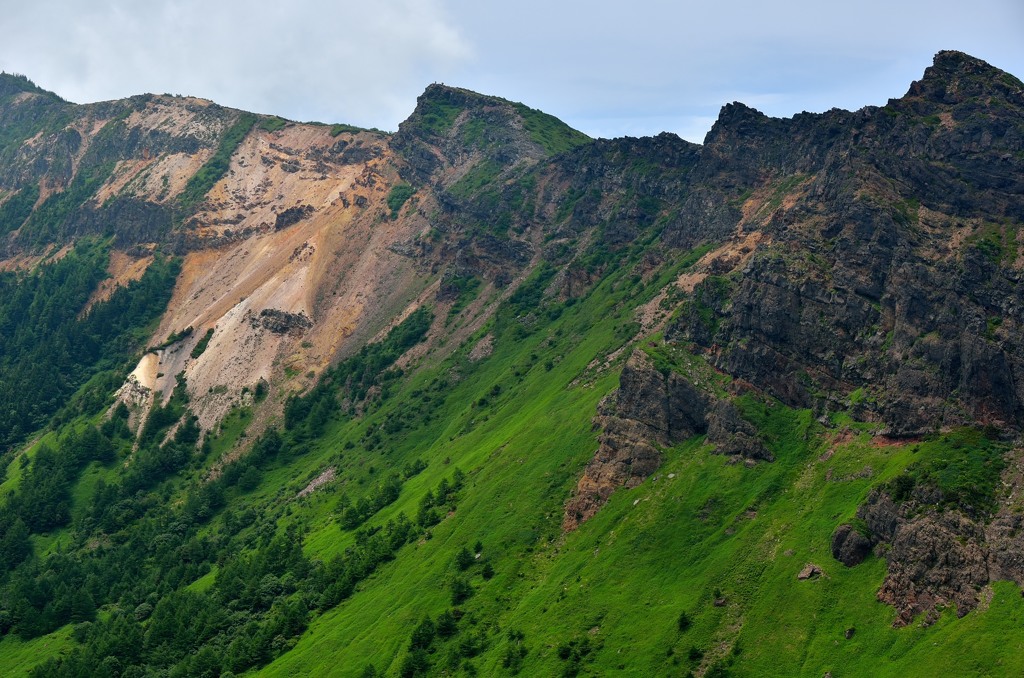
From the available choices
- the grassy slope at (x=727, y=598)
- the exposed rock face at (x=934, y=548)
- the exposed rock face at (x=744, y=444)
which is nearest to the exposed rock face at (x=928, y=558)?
the exposed rock face at (x=934, y=548)

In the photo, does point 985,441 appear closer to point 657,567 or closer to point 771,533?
point 771,533

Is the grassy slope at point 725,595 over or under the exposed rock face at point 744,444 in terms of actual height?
under

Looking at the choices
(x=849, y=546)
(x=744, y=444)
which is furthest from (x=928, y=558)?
(x=744, y=444)

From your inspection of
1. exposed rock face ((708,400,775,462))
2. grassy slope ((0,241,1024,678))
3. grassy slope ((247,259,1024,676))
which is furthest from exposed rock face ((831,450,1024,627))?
exposed rock face ((708,400,775,462))

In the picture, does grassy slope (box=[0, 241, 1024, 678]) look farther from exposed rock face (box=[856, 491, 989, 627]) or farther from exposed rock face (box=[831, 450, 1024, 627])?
exposed rock face (box=[856, 491, 989, 627])

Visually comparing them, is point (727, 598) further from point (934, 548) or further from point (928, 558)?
point (934, 548)

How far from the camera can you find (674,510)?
192 m

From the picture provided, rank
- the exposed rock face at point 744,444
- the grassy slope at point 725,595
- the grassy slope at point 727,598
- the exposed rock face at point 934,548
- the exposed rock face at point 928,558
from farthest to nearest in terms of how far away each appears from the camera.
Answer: the exposed rock face at point 744,444, the grassy slope at point 725,595, the exposed rock face at point 928,558, the exposed rock face at point 934,548, the grassy slope at point 727,598

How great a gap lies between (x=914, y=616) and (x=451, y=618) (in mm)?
87487

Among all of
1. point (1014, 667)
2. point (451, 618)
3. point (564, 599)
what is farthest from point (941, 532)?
point (451, 618)

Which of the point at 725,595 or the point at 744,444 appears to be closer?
the point at 725,595

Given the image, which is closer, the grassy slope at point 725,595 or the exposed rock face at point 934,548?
the exposed rock face at point 934,548

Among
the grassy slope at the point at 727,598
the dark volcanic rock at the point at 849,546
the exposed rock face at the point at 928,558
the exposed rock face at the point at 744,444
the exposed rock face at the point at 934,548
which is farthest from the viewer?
the exposed rock face at the point at 744,444

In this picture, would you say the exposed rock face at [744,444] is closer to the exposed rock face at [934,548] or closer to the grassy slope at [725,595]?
the grassy slope at [725,595]
